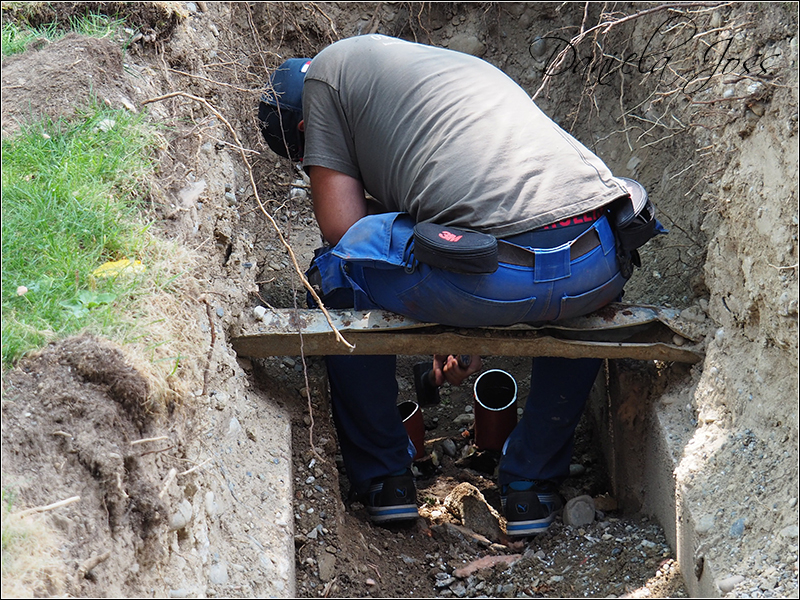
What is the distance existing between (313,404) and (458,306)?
858mm

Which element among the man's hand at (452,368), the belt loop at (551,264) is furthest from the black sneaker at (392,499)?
the belt loop at (551,264)

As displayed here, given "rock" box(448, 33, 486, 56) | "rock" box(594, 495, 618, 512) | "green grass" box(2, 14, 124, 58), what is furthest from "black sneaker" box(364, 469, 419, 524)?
"rock" box(448, 33, 486, 56)

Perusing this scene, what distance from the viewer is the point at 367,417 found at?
8.90 ft

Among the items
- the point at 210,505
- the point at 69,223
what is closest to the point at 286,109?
the point at 69,223

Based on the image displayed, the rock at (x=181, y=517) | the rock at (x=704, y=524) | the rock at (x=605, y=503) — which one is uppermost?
the rock at (x=181, y=517)

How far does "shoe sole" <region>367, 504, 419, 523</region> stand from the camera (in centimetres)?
280

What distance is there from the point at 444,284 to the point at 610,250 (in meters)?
0.55

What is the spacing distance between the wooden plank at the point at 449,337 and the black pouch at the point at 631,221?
265mm

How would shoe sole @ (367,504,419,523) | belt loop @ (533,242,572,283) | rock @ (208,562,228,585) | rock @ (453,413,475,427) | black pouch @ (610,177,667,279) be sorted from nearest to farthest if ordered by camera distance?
1. rock @ (208,562,228,585)
2. belt loop @ (533,242,572,283)
3. black pouch @ (610,177,667,279)
4. shoe sole @ (367,504,419,523)
5. rock @ (453,413,475,427)

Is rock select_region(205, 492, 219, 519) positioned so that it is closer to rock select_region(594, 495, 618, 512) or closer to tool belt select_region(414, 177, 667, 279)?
tool belt select_region(414, 177, 667, 279)

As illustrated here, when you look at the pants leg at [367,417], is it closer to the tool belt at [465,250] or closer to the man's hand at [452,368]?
the man's hand at [452,368]

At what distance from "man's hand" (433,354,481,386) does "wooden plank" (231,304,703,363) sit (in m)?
0.45

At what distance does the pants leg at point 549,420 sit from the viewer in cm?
274

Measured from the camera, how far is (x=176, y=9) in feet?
10.5
